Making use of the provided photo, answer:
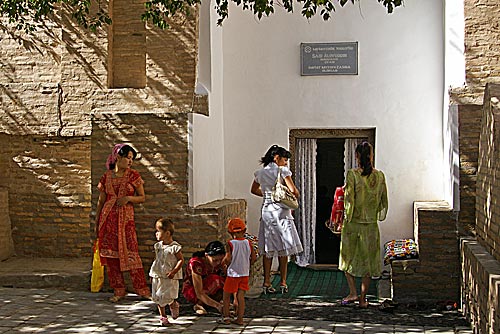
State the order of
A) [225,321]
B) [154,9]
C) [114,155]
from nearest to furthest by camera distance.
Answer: [225,321] → [114,155] → [154,9]

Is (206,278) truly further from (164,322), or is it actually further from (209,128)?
(209,128)

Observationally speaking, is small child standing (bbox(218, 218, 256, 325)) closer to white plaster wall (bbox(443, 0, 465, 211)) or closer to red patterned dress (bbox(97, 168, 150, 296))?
red patterned dress (bbox(97, 168, 150, 296))

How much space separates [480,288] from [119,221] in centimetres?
401

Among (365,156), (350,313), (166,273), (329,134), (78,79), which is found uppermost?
(78,79)

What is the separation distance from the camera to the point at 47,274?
376 inches

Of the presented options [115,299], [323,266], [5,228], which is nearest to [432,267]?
[323,266]

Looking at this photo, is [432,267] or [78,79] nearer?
[432,267]

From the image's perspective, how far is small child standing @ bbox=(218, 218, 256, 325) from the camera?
7297 mm

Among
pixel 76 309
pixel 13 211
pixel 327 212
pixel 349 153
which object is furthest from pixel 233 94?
pixel 76 309

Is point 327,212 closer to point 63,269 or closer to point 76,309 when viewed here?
point 63,269

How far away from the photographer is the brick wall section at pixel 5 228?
11.0 meters


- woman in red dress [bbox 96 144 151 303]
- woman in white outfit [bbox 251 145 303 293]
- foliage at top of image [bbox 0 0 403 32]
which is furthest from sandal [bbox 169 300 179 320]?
foliage at top of image [bbox 0 0 403 32]

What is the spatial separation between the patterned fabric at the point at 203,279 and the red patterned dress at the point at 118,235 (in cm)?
83

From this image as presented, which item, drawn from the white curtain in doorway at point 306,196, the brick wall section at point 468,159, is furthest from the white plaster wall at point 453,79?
the white curtain in doorway at point 306,196
